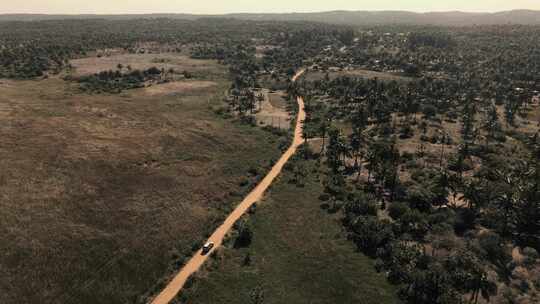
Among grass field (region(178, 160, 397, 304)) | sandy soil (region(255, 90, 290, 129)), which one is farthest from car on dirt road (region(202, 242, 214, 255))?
sandy soil (region(255, 90, 290, 129))

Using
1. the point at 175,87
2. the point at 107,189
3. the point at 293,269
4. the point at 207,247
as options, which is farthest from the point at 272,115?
the point at 293,269

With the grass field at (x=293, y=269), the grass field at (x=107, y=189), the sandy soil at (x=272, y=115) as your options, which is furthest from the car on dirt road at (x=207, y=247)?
the sandy soil at (x=272, y=115)

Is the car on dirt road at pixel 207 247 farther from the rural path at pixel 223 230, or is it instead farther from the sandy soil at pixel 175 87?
the sandy soil at pixel 175 87

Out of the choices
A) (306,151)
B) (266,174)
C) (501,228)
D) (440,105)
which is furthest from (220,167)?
(440,105)

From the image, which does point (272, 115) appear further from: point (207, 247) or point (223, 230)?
point (207, 247)

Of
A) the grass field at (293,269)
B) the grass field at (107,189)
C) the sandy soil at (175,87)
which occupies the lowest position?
the grass field at (293,269)

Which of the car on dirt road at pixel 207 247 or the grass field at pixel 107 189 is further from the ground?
the grass field at pixel 107 189

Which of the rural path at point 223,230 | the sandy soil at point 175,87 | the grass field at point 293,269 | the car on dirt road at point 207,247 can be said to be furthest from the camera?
the sandy soil at point 175,87

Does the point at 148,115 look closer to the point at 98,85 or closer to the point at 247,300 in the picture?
the point at 98,85
